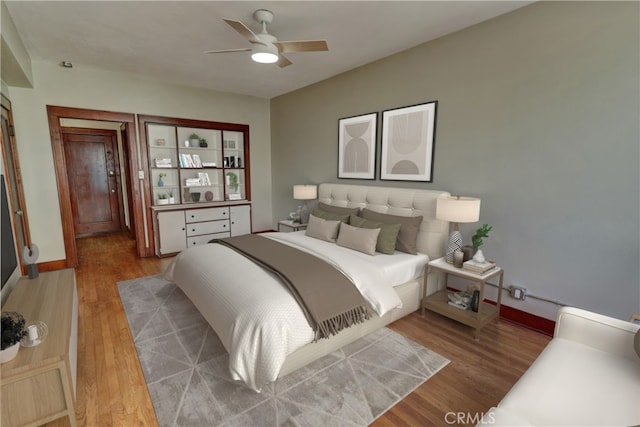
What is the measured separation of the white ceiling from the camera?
2.49 m

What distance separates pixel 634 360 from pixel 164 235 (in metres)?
5.15

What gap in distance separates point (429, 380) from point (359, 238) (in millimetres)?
1414

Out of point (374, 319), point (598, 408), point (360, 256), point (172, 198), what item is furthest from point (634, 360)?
point (172, 198)

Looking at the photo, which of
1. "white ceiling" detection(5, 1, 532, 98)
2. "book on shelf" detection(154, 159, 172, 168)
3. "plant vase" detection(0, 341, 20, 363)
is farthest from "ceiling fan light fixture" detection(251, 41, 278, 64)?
"book on shelf" detection(154, 159, 172, 168)

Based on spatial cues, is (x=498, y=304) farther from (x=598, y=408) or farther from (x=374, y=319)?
(x=598, y=408)

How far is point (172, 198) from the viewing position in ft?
16.7

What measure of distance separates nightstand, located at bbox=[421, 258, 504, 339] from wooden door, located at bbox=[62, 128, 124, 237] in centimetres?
653

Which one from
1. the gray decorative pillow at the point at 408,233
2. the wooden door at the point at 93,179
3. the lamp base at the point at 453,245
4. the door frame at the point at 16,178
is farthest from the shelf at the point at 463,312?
the wooden door at the point at 93,179

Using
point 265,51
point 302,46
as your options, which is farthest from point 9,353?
point 302,46

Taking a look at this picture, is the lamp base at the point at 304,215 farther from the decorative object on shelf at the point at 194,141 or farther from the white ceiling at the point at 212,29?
the decorative object on shelf at the point at 194,141

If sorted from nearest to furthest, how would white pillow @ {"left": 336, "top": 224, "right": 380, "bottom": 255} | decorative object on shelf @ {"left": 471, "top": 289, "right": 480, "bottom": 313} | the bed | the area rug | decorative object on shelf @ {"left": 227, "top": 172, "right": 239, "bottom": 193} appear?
the area rug
the bed
decorative object on shelf @ {"left": 471, "top": 289, "right": 480, "bottom": 313}
white pillow @ {"left": 336, "top": 224, "right": 380, "bottom": 255}
decorative object on shelf @ {"left": 227, "top": 172, "right": 239, "bottom": 193}

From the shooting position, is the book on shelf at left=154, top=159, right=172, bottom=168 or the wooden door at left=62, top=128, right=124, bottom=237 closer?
the book on shelf at left=154, top=159, right=172, bottom=168

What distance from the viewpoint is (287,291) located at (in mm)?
2139

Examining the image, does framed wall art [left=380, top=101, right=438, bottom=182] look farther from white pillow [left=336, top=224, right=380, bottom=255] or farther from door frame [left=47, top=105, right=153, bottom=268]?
door frame [left=47, top=105, right=153, bottom=268]
